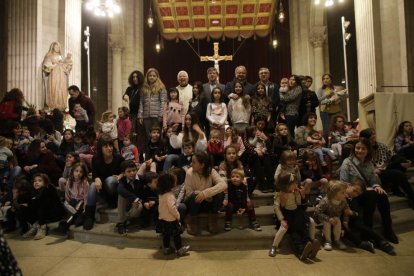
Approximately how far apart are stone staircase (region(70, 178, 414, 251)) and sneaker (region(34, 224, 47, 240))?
0.43 meters

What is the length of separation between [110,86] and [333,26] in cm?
1153

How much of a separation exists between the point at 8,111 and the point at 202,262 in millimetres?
5483

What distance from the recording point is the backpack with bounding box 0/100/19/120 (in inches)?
268

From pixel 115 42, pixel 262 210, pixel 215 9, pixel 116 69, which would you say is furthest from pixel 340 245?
pixel 215 9

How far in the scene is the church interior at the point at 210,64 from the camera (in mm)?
3793

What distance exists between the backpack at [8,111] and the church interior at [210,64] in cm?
262

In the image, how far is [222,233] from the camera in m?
4.36

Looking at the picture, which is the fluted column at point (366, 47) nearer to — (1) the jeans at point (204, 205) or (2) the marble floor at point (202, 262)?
(2) the marble floor at point (202, 262)

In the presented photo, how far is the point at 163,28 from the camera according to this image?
21.1 m

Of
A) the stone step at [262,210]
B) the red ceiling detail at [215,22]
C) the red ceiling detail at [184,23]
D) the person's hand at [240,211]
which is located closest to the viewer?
the person's hand at [240,211]

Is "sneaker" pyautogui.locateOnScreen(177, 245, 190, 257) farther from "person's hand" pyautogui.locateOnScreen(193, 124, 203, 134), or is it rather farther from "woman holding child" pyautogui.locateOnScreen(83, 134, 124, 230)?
"person's hand" pyautogui.locateOnScreen(193, 124, 203, 134)

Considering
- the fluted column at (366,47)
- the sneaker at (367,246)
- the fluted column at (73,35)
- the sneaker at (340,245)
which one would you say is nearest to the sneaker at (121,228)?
the sneaker at (340,245)

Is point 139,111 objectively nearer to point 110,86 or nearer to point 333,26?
point 110,86

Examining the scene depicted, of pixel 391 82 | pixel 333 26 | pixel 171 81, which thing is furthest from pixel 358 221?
pixel 171 81
